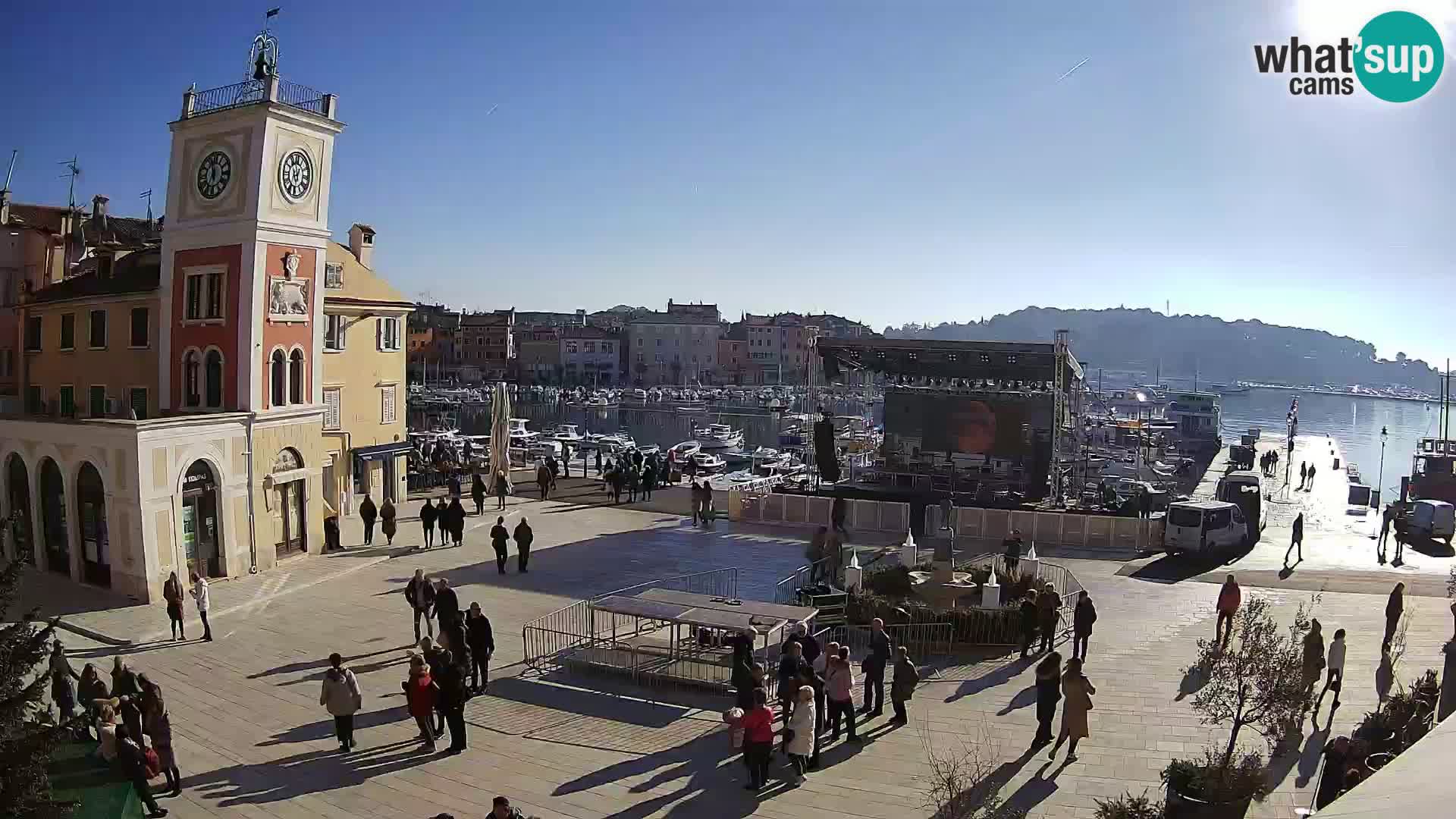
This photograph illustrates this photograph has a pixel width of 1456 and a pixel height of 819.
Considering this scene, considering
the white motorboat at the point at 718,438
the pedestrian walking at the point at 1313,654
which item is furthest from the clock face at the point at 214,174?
the white motorboat at the point at 718,438

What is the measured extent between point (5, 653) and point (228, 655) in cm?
767

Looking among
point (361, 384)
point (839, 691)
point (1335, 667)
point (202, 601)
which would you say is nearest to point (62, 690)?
point (202, 601)

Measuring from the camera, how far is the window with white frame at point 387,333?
31.9 m

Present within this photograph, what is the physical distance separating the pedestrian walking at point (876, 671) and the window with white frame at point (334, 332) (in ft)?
73.2

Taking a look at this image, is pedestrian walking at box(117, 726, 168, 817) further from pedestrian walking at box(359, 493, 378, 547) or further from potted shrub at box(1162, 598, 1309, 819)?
pedestrian walking at box(359, 493, 378, 547)

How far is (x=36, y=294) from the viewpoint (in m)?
27.5

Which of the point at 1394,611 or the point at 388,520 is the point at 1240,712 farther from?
the point at 388,520

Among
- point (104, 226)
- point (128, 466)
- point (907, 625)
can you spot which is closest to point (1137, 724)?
point (907, 625)

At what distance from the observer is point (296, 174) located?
22.8m

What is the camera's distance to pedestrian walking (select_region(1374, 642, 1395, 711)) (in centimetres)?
1247

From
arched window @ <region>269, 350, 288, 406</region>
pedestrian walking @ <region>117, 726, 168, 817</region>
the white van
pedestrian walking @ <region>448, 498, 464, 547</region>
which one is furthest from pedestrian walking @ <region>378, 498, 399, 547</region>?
the white van

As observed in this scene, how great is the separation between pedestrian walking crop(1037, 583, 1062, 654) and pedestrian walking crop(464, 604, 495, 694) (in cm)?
817

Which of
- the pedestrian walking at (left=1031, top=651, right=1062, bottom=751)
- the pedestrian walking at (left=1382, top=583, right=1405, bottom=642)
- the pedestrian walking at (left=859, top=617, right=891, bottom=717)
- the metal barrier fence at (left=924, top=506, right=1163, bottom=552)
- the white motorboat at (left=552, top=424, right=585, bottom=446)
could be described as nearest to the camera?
the pedestrian walking at (left=1031, top=651, right=1062, bottom=751)

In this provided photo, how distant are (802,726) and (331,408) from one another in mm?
23558
